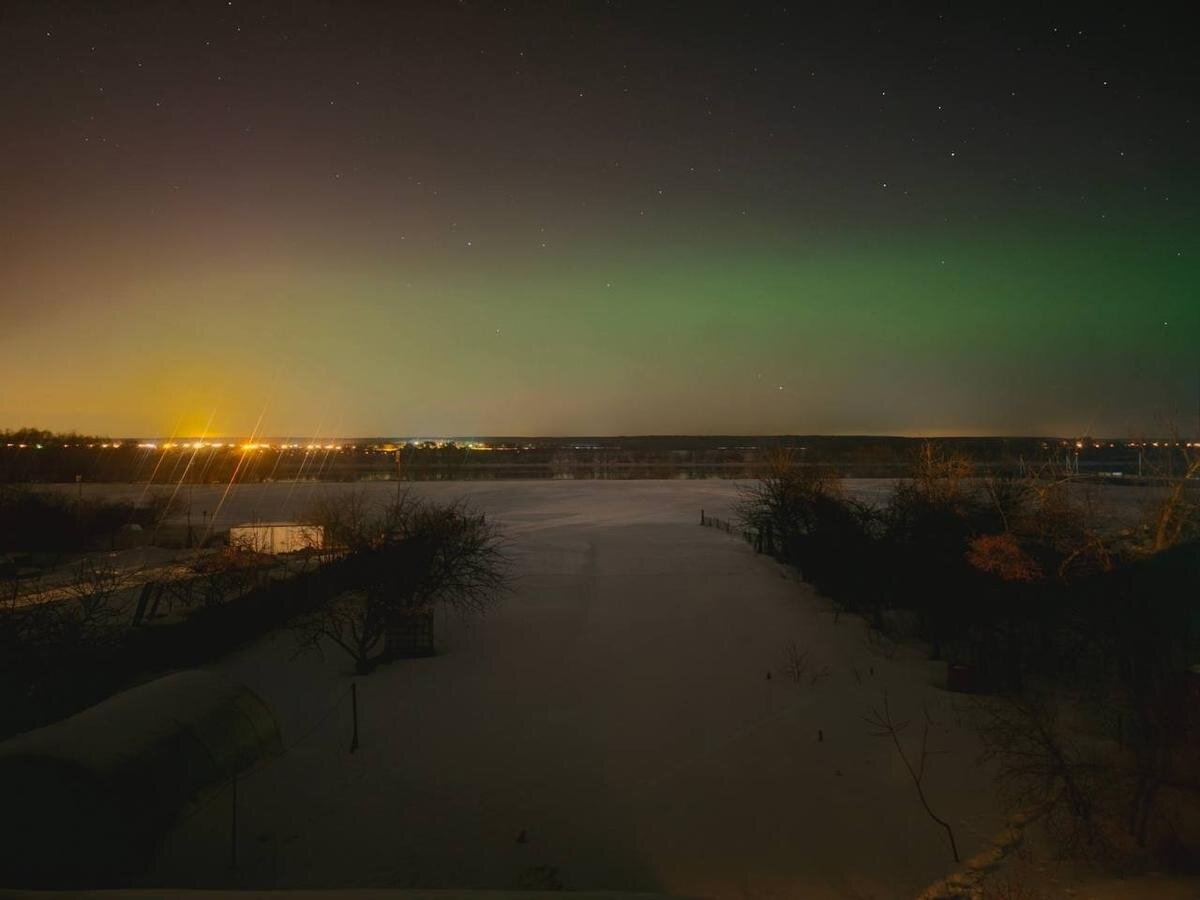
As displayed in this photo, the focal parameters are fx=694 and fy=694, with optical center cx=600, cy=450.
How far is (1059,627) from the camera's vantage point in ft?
53.0

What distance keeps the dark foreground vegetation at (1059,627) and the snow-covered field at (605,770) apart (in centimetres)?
114

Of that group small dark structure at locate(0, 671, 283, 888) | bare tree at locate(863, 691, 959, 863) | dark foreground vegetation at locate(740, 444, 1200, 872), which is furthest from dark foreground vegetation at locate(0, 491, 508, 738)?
dark foreground vegetation at locate(740, 444, 1200, 872)

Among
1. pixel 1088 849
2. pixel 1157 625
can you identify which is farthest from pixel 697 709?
pixel 1157 625

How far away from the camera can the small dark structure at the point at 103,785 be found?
6.95m

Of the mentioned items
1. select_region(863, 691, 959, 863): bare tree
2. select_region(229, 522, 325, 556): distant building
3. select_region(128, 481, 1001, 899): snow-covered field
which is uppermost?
select_region(229, 522, 325, 556): distant building

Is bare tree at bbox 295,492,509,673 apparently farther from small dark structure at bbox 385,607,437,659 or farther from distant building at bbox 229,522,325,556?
distant building at bbox 229,522,325,556

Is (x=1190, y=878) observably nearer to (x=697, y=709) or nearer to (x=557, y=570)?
(x=697, y=709)

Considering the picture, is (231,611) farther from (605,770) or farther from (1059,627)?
(1059,627)

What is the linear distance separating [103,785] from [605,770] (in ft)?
21.3

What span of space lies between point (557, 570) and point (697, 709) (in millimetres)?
15015

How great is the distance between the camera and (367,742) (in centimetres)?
1182

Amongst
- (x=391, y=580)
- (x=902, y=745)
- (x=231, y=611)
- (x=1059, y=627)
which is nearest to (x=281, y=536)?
(x=231, y=611)

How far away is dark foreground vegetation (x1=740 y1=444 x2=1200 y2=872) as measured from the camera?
7945mm

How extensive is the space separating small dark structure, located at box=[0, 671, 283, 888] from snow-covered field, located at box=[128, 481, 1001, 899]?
89 centimetres
